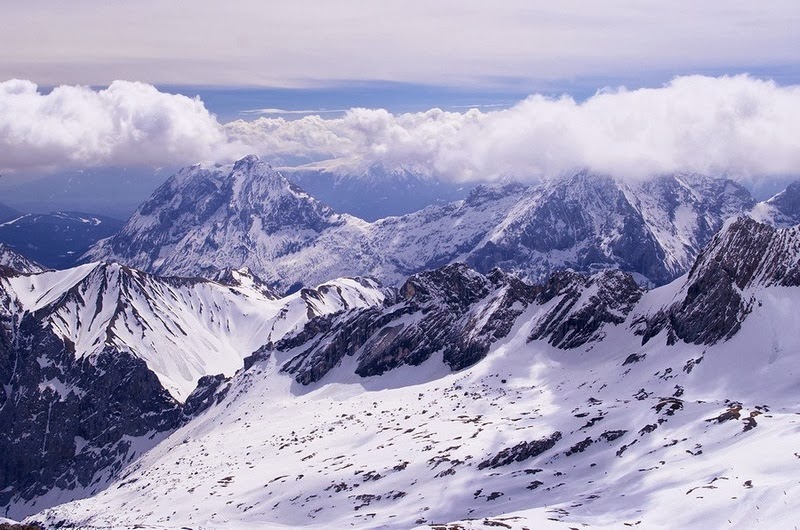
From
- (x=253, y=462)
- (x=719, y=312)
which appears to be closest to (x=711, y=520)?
(x=719, y=312)

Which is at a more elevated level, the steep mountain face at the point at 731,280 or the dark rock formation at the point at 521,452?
the steep mountain face at the point at 731,280

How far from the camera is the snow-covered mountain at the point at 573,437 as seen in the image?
76625 millimetres

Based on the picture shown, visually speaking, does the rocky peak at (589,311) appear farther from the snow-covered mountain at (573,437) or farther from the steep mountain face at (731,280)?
the steep mountain face at (731,280)

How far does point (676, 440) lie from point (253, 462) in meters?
101

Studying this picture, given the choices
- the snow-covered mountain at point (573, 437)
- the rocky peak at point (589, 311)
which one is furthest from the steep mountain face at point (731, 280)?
the rocky peak at point (589, 311)

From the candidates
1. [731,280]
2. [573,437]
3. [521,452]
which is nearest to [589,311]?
[731,280]

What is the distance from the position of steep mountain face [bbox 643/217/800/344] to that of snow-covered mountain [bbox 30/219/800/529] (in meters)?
0.40

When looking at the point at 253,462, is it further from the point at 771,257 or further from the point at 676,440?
the point at 771,257

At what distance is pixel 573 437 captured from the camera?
10556 cm

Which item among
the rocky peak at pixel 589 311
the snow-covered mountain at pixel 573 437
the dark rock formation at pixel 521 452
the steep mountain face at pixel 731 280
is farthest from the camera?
the rocky peak at pixel 589 311

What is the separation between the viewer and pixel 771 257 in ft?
509

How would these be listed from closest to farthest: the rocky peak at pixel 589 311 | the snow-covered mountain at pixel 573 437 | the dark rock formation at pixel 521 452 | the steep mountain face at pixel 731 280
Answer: the snow-covered mountain at pixel 573 437 < the dark rock formation at pixel 521 452 < the steep mountain face at pixel 731 280 < the rocky peak at pixel 589 311

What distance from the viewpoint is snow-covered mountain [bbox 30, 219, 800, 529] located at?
7662cm

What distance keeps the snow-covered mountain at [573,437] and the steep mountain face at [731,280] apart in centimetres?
40
